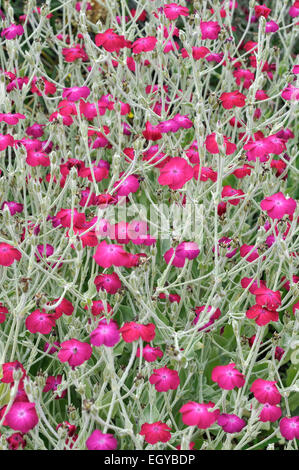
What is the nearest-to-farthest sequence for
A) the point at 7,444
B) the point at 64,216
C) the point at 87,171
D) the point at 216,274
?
the point at 7,444 → the point at 216,274 → the point at 64,216 → the point at 87,171

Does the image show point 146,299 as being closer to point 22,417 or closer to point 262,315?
point 262,315

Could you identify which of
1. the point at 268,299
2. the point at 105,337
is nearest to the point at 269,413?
the point at 268,299

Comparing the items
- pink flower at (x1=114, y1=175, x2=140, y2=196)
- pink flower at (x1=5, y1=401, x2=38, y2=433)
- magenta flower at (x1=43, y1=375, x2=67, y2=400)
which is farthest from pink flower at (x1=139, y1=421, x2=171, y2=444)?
pink flower at (x1=114, y1=175, x2=140, y2=196)

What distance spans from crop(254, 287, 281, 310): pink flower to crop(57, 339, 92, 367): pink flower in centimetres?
41

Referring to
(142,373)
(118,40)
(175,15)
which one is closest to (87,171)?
(118,40)

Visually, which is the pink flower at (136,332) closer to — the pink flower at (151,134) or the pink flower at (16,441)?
the pink flower at (16,441)

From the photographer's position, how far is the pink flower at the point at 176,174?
1466 mm

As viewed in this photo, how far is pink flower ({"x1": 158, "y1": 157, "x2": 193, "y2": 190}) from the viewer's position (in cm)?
147

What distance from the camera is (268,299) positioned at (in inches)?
56.3

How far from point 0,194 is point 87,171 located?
10.2 inches

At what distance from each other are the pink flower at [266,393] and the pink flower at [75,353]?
0.36 metres

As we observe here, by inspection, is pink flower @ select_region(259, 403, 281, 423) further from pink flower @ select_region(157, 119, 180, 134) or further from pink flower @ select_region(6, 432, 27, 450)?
pink flower @ select_region(157, 119, 180, 134)

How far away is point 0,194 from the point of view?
1.60 m
